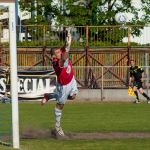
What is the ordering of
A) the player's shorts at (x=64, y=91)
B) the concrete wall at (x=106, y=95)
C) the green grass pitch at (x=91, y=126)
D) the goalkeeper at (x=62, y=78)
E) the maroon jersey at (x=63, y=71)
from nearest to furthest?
1. the green grass pitch at (x=91, y=126)
2. the goalkeeper at (x=62, y=78)
3. the maroon jersey at (x=63, y=71)
4. the player's shorts at (x=64, y=91)
5. the concrete wall at (x=106, y=95)

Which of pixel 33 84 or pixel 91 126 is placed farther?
pixel 33 84

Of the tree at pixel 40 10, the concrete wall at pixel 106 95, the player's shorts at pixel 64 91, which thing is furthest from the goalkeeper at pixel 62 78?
the tree at pixel 40 10

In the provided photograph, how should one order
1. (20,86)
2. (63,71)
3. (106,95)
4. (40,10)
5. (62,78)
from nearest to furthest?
(63,71), (62,78), (20,86), (106,95), (40,10)

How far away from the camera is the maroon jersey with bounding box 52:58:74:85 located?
1515cm

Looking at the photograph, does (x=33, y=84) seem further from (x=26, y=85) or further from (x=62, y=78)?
(x=62, y=78)

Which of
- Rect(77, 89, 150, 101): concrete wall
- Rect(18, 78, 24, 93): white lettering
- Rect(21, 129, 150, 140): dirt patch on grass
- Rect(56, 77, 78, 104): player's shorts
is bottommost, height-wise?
Rect(77, 89, 150, 101): concrete wall

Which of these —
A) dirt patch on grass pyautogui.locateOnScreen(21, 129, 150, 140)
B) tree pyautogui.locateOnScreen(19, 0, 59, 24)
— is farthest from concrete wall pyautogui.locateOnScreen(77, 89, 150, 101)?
dirt patch on grass pyautogui.locateOnScreen(21, 129, 150, 140)

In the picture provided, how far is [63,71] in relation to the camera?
15.2m

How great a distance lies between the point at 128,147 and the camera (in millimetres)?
12961

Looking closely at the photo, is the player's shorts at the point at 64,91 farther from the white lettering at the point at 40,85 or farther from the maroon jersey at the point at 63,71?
the white lettering at the point at 40,85

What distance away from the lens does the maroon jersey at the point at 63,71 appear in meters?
15.1

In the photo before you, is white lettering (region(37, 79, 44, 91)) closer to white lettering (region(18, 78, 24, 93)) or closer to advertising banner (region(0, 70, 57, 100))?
advertising banner (region(0, 70, 57, 100))

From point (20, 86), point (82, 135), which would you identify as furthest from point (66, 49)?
point (20, 86)

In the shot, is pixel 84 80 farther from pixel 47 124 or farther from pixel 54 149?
pixel 54 149
